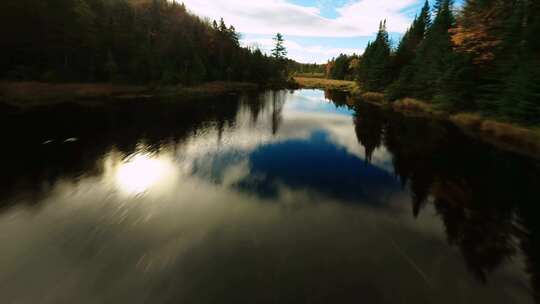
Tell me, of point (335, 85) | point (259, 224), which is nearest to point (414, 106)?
point (259, 224)

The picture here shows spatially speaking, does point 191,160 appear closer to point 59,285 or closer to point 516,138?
point 59,285

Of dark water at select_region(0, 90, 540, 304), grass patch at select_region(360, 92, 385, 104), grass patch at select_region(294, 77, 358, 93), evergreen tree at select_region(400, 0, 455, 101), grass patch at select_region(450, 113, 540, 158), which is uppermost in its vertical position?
evergreen tree at select_region(400, 0, 455, 101)

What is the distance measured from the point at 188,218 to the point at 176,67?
217 ft

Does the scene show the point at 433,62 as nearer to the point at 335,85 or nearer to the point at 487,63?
the point at 487,63

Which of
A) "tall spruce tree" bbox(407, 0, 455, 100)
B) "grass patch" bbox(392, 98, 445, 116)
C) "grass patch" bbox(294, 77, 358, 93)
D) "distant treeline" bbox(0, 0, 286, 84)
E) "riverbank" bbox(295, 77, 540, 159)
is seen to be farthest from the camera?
"grass patch" bbox(294, 77, 358, 93)

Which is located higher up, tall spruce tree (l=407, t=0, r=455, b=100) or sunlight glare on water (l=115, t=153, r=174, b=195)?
tall spruce tree (l=407, t=0, r=455, b=100)

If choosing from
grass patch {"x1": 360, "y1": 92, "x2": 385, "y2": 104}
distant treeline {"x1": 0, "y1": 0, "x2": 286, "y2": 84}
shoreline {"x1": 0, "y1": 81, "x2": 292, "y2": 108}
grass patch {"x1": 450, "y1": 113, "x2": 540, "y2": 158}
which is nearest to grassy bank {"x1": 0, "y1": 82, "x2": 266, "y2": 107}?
shoreline {"x1": 0, "y1": 81, "x2": 292, "y2": 108}

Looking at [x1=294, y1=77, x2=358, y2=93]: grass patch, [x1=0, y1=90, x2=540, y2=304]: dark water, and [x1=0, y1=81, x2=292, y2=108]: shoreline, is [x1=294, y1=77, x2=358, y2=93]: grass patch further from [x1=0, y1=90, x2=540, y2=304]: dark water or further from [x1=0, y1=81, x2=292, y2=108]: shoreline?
[x1=0, y1=90, x2=540, y2=304]: dark water

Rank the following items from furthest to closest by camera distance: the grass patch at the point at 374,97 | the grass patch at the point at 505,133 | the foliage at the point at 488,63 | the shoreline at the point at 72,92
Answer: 1. the grass patch at the point at 374,97
2. the shoreline at the point at 72,92
3. the foliage at the point at 488,63
4. the grass patch at the point at 505,133

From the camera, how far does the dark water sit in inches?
229

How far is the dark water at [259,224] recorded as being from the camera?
229 inches

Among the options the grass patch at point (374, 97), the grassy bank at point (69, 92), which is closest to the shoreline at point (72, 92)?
the grassy bank at point (69, 92)

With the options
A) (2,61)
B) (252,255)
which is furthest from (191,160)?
(2,61)

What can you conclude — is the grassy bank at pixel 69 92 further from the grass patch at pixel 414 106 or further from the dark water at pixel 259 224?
the grass patch at pixel 414 106
